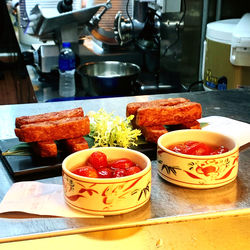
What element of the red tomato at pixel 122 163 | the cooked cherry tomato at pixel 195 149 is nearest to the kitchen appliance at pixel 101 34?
the cooked cherry tomato at pixel 195 149

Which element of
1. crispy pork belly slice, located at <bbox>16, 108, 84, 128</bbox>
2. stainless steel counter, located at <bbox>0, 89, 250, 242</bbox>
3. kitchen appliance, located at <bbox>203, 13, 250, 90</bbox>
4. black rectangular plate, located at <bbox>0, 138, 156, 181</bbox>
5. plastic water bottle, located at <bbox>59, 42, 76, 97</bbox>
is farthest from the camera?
plastic water bottle, located at <bbox>59, 42, 76, 97</bbox>

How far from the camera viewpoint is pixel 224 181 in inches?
38.6

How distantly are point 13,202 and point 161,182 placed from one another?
353mm

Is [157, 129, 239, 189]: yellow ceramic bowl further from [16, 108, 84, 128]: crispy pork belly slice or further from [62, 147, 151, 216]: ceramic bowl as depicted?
[16, 108, 84, 128]: crispy pork belly slice

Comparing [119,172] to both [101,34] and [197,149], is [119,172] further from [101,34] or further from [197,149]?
[101,34]

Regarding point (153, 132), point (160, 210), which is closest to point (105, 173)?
point (160, 210)

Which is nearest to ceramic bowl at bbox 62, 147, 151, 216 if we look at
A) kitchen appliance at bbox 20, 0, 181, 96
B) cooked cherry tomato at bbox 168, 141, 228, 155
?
cooked cherry tomato at bbox 168, 141, 228, 155

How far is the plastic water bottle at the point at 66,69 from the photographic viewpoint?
290 centimetres

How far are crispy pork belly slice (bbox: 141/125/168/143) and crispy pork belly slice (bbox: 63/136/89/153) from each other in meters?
0.19

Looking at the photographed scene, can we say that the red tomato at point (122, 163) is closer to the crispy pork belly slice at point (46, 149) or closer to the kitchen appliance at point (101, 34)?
the crispy pork belly slice at point (46, 149)

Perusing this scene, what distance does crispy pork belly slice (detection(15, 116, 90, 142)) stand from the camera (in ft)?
3.76

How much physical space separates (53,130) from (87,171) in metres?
0.32

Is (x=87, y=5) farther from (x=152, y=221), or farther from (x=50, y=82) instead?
(x=152, y=221)

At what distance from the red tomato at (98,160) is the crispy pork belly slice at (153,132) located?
31 cm
